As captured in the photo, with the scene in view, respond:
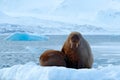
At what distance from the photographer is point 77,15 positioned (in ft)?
633

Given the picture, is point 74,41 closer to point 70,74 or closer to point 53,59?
point 53,59

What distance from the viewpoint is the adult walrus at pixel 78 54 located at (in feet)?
25.2

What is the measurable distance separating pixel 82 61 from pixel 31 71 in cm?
121

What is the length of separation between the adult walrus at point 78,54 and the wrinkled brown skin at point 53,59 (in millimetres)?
136

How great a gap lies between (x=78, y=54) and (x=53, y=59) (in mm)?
438

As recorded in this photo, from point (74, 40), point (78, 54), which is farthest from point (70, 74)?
point (78, 54)

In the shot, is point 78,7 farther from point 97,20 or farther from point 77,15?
point 97,20

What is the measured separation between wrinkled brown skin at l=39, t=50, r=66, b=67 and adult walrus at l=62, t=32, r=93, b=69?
0.14 metres

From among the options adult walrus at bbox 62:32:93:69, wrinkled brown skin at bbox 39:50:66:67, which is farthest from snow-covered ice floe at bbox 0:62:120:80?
adult walrus at bbox 62:32:93:69

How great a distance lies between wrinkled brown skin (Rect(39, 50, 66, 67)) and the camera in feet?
25.2

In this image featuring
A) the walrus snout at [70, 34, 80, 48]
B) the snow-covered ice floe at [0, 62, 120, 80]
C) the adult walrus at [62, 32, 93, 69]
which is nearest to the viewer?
the snow-covered ice floe at [0, 62, 120, 80]

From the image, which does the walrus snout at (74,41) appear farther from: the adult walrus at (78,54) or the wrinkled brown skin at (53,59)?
the wrinkled brown skin at (53,59)

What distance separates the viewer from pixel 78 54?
7.72 meters

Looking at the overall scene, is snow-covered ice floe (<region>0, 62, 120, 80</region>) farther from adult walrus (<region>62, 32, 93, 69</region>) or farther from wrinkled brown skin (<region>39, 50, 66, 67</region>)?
adult walrus (<region>62, 32, 93, 69</region>)
